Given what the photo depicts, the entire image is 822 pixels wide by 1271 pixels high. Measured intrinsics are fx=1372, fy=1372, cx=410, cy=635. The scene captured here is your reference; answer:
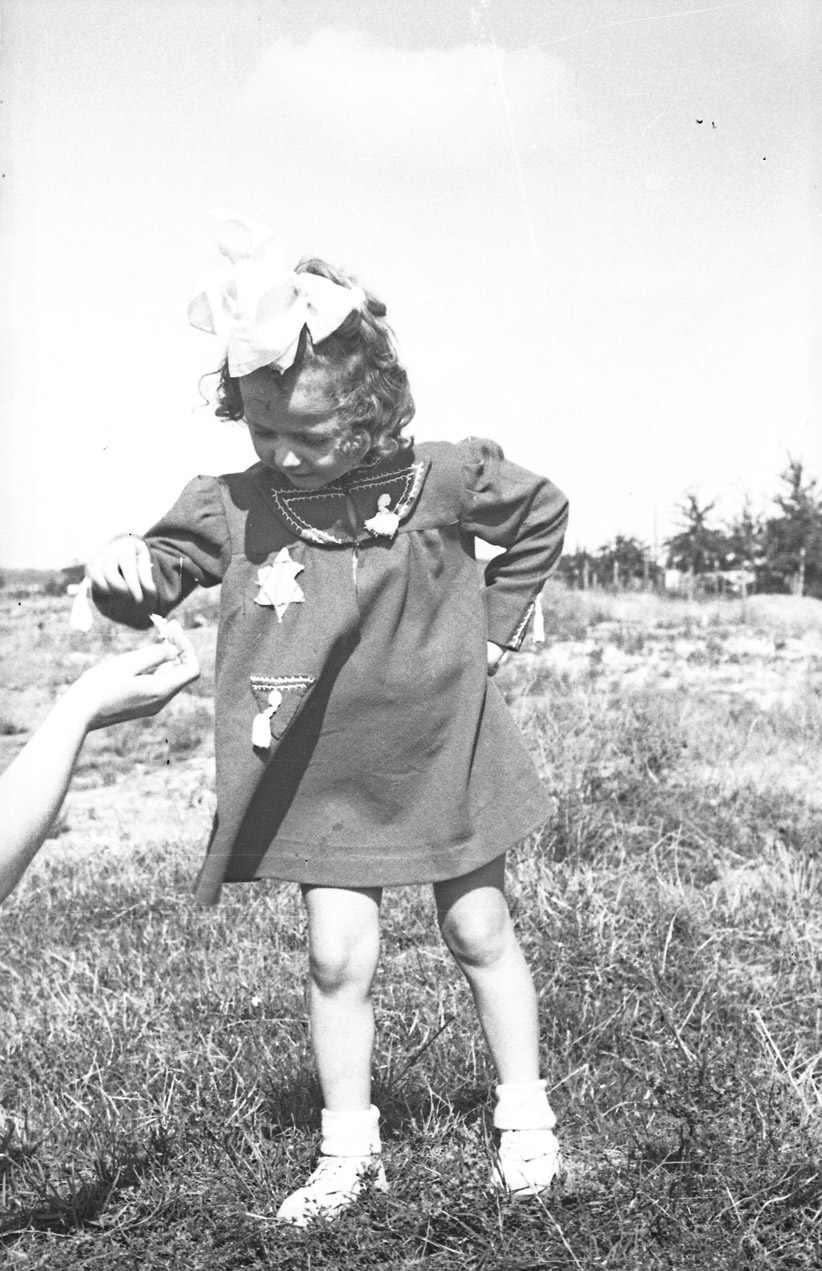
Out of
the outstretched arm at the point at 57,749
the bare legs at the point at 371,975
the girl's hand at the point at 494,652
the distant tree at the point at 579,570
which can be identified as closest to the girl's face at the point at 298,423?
the girl's hand at the point at 494,652

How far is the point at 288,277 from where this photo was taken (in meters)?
2.28

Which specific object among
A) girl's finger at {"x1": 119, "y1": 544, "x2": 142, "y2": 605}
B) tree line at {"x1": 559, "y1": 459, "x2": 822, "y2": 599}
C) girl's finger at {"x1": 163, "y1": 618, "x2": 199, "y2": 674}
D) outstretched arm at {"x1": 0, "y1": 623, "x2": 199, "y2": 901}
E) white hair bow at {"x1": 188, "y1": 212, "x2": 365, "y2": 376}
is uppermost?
white hair bow at {"x1": 188, "y1": 212, "x2": 365, "y2": 376}

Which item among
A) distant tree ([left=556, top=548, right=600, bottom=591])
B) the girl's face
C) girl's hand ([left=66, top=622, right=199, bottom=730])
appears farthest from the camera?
distant tree ([left=556, top=548, right=600, bottom=591])

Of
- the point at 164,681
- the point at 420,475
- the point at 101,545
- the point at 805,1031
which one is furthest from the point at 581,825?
the point at 164,681

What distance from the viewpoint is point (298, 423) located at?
2.35 metres

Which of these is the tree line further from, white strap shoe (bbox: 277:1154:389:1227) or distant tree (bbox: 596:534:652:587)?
white strap shoe (bbox: 277:1154:389:1227)

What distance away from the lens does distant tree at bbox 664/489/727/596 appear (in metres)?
10.8

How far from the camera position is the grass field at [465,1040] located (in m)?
2.14

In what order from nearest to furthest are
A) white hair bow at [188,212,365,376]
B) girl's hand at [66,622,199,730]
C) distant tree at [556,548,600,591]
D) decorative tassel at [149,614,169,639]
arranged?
girl's hand at [66,622,199,730], decorative tassel at [149,614,169,639], white hair bow at [188,212,365,376], distant tree at [556,548,600,591]

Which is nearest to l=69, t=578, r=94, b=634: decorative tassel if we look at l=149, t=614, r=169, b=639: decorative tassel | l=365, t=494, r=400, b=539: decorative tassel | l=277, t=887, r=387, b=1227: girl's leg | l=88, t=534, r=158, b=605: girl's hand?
l=88, t=534, r=158, b=605: girl's hand

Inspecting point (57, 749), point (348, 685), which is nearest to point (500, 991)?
point (348, 685)

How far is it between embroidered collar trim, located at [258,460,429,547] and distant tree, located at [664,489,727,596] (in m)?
8.41

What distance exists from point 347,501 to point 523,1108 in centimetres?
112

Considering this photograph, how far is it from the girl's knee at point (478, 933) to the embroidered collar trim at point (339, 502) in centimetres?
70
